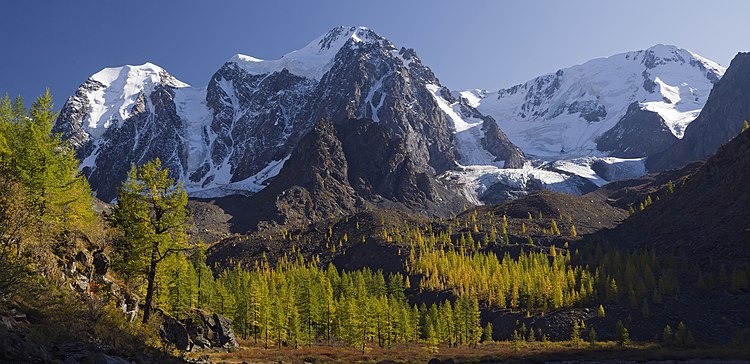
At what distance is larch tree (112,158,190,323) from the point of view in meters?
33.2

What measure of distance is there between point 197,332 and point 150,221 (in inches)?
853

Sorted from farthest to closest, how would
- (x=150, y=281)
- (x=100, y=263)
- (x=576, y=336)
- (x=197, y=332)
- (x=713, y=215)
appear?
(x=713, y=215)
(x=576, y=336)
(x=197, y=332)
(x=100, y=263)
(x=150, y=281)

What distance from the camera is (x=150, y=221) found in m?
33.5

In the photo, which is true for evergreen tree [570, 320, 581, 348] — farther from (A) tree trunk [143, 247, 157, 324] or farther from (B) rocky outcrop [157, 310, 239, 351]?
(A) tree trunk [143, 247, 157, 324]

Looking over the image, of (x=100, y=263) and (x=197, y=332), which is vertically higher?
(x=100, y=263)

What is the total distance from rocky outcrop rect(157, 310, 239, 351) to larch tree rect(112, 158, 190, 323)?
7.70 m

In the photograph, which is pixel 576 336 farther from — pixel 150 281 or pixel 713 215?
pixel 713 215

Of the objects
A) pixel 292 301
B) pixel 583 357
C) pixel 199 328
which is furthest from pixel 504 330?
pixel 199 328

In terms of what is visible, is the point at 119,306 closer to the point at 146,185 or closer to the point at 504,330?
the point at 146,185

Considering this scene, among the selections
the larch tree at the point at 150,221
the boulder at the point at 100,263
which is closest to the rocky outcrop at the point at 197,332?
the boulder at the point at 100,263

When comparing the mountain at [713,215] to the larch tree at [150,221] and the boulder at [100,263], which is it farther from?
the boulder at [100,263]

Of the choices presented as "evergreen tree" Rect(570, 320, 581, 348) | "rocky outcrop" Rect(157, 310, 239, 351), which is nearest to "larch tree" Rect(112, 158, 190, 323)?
"rocky outcrop" Rect(157, 310, 239, 351)

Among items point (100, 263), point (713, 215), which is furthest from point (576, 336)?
point (713, 215)

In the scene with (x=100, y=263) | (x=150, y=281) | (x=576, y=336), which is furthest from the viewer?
(x=576, y=336)
